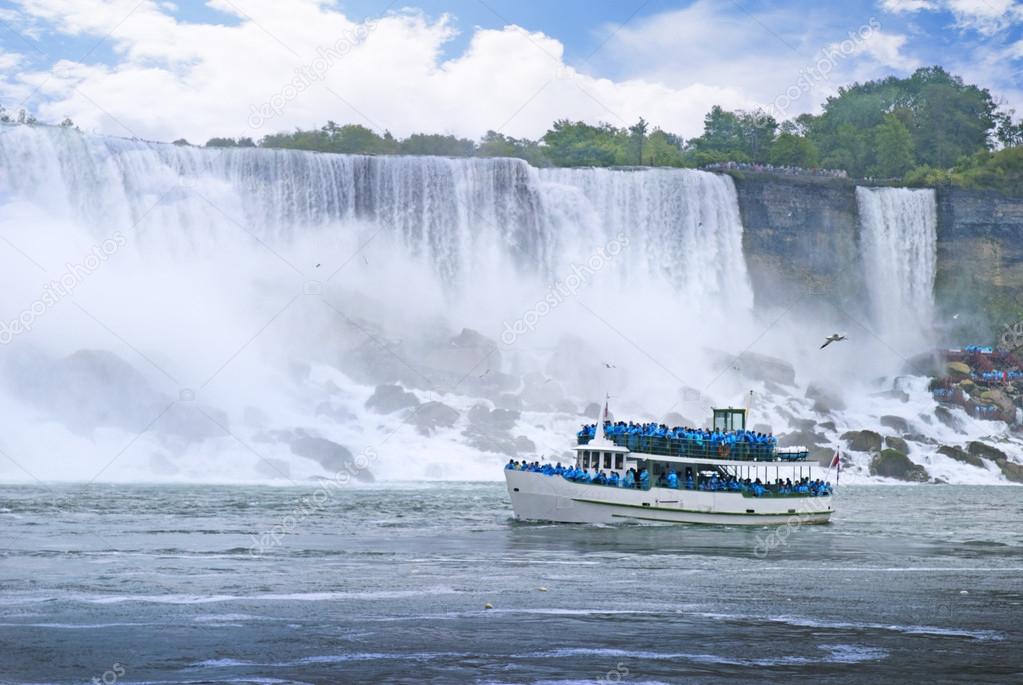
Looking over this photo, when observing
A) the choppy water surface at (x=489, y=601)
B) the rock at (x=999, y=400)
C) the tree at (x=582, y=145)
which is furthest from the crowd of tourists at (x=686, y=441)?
the tree at (x=582, y=145)

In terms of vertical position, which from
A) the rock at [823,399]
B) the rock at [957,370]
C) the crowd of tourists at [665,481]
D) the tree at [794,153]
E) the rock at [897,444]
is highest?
the tree at [794,153]

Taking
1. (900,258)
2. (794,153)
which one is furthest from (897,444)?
(794,153)

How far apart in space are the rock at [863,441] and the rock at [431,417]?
24.7 m

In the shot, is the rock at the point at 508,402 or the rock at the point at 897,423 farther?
the rock at the point at 897,423

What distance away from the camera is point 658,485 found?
42594mm

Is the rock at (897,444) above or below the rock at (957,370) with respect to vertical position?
below

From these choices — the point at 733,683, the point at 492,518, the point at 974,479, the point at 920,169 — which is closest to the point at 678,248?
the point at 974,479

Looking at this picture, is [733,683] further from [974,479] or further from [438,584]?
[974,479]

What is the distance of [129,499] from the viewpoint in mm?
52344

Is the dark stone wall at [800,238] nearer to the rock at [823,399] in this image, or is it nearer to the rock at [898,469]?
the rock at [823,399]

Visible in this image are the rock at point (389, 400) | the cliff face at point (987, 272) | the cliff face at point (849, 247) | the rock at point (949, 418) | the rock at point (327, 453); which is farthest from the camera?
the cliff face at point (987, 272)

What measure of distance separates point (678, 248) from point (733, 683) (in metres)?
77.6

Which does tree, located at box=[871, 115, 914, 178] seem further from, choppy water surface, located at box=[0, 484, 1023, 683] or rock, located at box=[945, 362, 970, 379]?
choppy water surface, located at box=[0, 484, 1023, 683]

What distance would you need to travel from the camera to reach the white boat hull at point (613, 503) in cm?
4181
